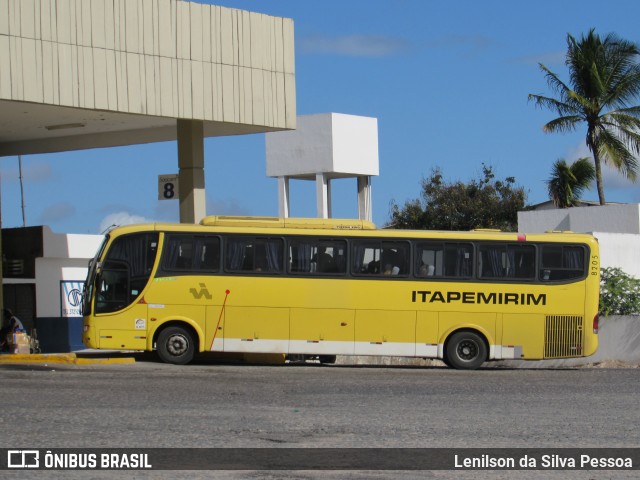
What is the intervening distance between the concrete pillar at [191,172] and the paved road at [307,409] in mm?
7893

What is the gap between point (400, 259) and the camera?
2509cm

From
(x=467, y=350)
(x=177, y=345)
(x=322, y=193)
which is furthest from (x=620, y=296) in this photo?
(x=322, y=193)

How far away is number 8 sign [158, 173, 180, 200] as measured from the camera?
3038 cm

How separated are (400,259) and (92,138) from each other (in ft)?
41.3

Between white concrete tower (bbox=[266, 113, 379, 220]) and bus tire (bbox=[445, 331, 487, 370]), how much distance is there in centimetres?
1833

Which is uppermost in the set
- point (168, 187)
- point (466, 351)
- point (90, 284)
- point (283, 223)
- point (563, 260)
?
point (168, 187)

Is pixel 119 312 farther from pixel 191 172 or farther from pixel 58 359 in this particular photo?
pixel 191 172

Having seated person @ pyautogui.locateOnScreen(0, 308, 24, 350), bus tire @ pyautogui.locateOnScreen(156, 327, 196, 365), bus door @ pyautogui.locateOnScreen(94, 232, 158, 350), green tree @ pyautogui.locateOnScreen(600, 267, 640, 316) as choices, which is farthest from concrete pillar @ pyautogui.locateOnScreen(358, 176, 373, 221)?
bus door @ pyautogui.locateOnScreen(94, 232, 158, 350)

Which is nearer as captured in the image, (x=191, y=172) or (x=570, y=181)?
(x=191, y=172)

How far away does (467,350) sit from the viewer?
1000 inches

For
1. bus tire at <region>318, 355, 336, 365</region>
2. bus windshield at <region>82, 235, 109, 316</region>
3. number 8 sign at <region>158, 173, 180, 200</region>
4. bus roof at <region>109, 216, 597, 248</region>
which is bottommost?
bus tire at <region>318, 355, 336, 365</region>

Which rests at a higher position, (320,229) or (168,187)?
(168,187)

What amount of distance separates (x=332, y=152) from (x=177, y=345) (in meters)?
20.1

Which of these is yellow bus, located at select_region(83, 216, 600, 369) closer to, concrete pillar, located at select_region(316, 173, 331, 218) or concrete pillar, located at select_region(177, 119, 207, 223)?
concrete pillar, located at select_region(177, 119, 207, 223)
